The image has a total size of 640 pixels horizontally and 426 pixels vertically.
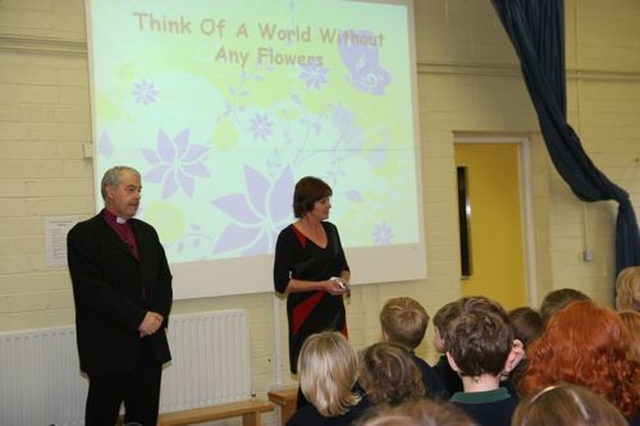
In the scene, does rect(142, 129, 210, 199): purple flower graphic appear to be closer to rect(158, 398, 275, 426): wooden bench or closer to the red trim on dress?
the red trim on dress

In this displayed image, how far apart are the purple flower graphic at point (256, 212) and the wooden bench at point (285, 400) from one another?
2.76ft

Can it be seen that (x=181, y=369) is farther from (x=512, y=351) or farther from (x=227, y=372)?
(x=512, y=351)

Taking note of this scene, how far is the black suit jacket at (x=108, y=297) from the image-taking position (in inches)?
137

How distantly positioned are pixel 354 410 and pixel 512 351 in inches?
19.7

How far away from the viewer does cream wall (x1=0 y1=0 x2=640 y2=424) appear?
410 centimetres

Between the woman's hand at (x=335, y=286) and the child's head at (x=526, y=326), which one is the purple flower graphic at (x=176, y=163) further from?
the child's head at (x=526, y=326)

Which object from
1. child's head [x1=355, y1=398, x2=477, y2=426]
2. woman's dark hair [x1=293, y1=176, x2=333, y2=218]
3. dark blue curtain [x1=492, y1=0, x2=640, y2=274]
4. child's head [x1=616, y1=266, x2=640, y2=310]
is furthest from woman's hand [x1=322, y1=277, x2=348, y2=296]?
child's head [x1=355, y1=398, x2=477, y2=426]

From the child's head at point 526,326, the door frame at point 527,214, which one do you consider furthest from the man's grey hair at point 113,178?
the door frame at point 527,214

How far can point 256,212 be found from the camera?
4.60 m

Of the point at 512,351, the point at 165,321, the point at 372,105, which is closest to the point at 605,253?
the point at 372,105

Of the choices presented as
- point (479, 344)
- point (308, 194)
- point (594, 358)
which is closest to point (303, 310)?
point (308, 194)

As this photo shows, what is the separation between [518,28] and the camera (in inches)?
205

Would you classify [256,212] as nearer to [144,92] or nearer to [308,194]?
[308,194]

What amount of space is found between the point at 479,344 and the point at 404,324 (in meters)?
0.88
